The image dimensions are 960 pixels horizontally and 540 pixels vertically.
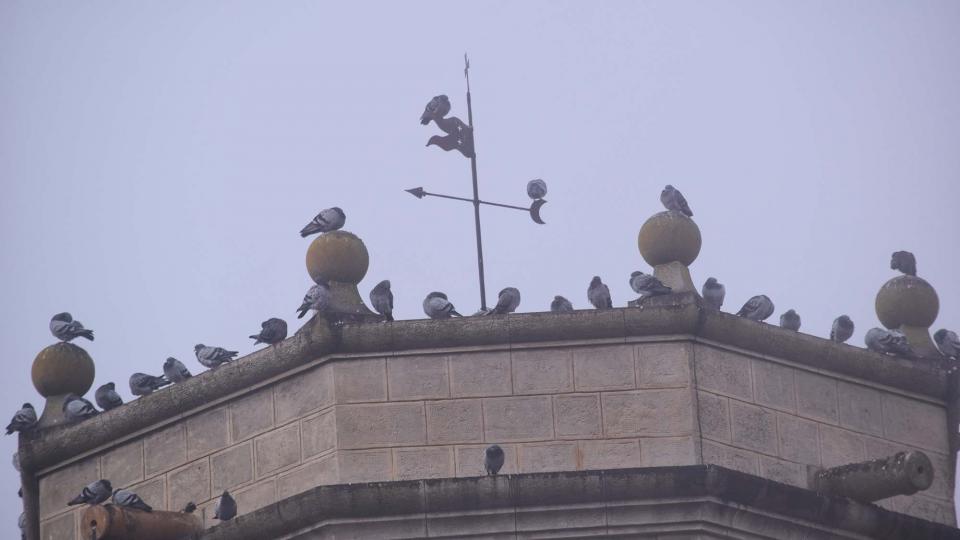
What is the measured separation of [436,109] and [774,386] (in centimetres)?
569

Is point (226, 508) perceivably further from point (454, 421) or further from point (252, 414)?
point (454, 421)

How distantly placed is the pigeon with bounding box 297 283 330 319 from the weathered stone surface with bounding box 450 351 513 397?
1.33 meters

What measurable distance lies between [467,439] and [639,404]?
65.2 inches

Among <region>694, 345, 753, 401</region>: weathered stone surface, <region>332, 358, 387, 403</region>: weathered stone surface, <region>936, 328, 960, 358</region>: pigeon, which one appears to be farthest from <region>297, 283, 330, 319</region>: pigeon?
<region>936, 328, 960, 358</region>: pigeon

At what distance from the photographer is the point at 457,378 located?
84.7 ft

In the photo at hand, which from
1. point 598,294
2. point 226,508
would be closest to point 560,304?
point 598,294

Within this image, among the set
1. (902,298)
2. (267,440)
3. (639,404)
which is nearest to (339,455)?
(267,440)

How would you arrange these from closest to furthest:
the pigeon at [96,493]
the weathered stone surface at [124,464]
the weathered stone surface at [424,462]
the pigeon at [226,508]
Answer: the weathered stone surface at [424,462]
the pigeon at [226,508]
the pigeon at [96,493]
the weathered stone surface at [124,464]

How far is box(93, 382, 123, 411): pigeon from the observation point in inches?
1150

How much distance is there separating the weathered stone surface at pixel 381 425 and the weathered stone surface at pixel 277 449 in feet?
1.84

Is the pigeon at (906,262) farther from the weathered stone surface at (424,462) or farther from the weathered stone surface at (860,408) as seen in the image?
the weathered stone surface at (424,462)

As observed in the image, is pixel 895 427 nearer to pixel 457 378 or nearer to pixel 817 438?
pixel 817 438

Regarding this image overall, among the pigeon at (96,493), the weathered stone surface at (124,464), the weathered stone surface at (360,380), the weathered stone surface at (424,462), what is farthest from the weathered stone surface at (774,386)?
the pigeon at (96,493)

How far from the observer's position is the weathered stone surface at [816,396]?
1047 inches
